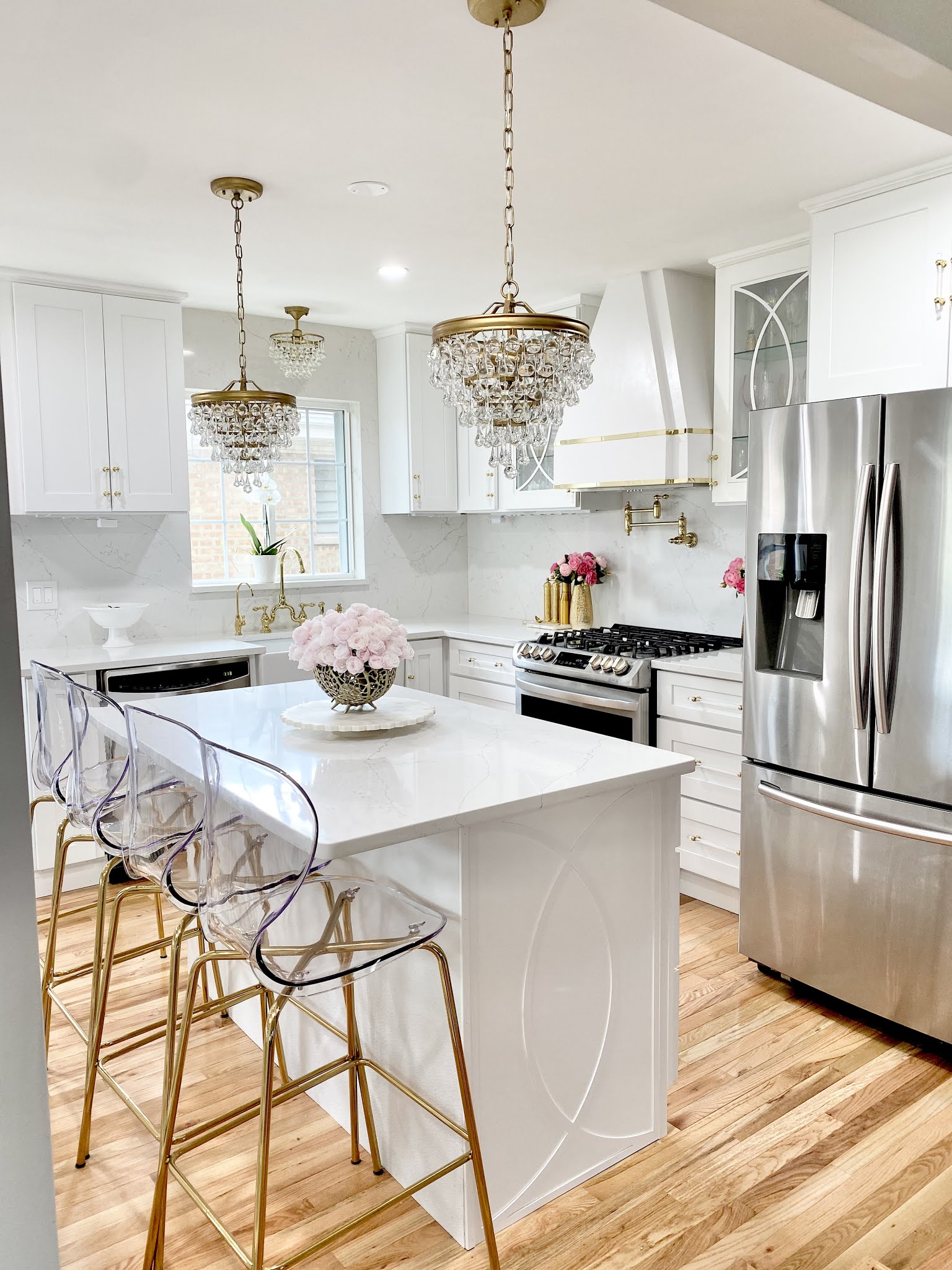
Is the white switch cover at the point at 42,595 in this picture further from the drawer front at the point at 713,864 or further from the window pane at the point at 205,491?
the drawer front at the point at 713,864

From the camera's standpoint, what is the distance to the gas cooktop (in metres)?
3.68

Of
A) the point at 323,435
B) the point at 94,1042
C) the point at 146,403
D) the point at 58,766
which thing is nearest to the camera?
the point at 94,1042

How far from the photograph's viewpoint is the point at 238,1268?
1875 mm

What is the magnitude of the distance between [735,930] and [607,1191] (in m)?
1.50

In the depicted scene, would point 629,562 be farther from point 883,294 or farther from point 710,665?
point 883,294

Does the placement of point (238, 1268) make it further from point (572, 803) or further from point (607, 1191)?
point (572, 803)

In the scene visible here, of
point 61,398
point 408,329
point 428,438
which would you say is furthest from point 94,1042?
point 408,329

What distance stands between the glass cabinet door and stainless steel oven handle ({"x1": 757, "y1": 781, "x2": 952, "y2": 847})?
1.40 metres

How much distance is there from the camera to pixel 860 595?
8.43 feet

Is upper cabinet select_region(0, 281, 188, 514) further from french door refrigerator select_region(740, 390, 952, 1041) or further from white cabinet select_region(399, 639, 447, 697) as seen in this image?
french door refrigerator select_region(740, 390, 952, 1041)

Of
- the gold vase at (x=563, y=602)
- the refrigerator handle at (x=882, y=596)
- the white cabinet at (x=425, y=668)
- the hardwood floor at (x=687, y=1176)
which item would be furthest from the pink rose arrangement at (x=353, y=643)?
the gold vase at (x=563, y=602)

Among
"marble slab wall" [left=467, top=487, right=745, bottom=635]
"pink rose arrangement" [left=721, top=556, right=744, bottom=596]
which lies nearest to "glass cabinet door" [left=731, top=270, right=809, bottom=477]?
"pink rose arrangement" [left=721, top=556, right=744, bottom=596]

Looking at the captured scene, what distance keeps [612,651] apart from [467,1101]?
2.31 meters

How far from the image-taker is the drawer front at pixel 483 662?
4.49 m
